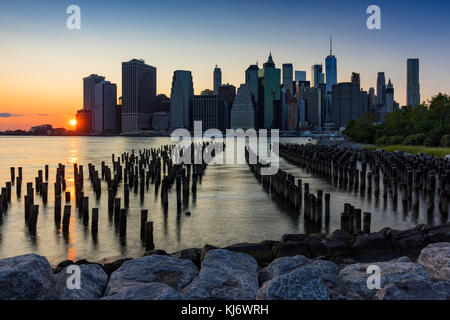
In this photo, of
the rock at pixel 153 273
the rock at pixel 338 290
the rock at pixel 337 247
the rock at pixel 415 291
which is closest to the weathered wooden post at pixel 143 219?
the rock at pixel 153 273

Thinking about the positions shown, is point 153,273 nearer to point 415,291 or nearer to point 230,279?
point 230,279

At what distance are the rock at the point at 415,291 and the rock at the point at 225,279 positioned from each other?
8.43ft

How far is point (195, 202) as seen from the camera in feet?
83.0

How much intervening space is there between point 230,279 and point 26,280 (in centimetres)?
410

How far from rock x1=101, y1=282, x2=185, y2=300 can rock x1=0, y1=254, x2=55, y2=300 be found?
4.94ft

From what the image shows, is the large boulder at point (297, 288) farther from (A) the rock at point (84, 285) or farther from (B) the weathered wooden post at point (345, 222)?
(B) the weathered wooden post at point (345, 222)

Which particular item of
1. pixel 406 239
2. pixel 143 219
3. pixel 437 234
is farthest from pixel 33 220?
pixel 437 234

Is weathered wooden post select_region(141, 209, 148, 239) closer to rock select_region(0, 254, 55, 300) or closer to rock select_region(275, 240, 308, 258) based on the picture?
rock select_region(275, 240, 308, 258)

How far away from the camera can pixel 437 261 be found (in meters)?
8.88

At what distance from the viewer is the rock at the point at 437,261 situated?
27.9 feet

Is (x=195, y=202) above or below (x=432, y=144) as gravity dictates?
below
